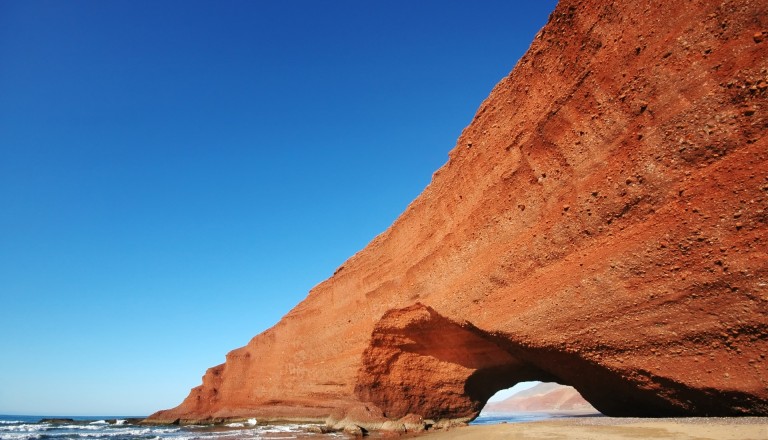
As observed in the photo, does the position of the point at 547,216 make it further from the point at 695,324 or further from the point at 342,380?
the point at 342,380

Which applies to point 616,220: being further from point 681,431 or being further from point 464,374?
point 464,374

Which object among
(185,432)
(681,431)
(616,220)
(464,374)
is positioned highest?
(616,220)

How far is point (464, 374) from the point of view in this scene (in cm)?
1482

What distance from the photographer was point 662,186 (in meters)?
7.21

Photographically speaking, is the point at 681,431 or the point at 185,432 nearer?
the point at 681,431

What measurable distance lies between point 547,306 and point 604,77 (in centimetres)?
451

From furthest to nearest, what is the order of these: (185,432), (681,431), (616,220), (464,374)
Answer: (185,432)
(464,374)
(616,220)
(681,431)

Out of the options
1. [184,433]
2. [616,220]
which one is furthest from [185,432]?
[616,220]

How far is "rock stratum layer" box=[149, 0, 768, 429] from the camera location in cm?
636

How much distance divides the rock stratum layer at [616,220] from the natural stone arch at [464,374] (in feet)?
0.23

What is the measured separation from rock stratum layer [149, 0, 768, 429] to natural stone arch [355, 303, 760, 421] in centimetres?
7

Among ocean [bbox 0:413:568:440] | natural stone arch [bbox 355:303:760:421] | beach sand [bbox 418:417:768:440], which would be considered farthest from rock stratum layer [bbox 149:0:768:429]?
ocean [bbox 0:413:568:440]

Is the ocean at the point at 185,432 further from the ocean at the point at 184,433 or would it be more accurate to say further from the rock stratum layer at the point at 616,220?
the rock stratum layer at the point at 616,220

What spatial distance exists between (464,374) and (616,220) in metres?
8.71
